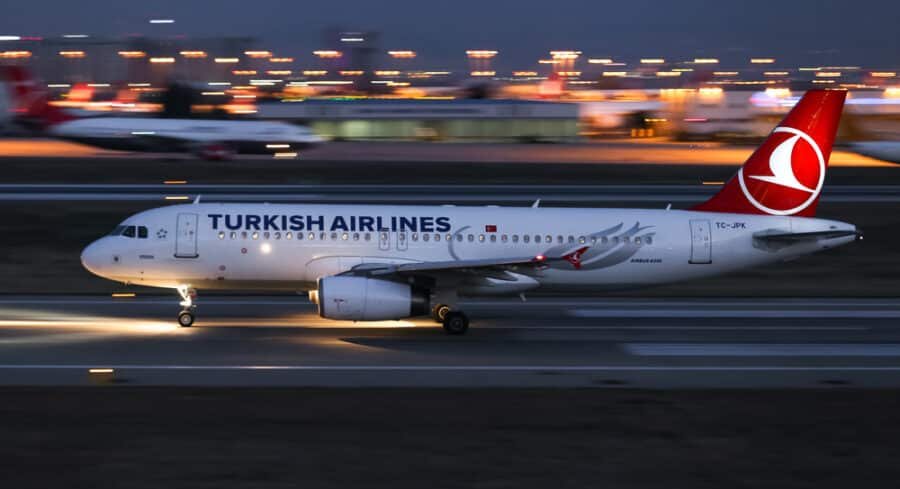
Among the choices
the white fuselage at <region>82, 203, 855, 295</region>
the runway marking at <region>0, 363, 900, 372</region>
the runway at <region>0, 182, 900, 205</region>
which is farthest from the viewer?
the runway at <region>0, 182, 900, 205</region>

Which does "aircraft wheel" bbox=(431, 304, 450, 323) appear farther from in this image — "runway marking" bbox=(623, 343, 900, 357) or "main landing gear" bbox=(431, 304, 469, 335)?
"runway marking" bbox=(623, 343, 900, 357)

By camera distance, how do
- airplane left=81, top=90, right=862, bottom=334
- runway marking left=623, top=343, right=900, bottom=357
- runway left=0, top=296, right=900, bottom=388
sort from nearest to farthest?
runway left=0, top=296, right=900, bottom=388 → runway marking left=623, top=343, right=900, bottom=357 → airplane left=81, top=90, right=862, bottom=334

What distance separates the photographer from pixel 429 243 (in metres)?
28.1

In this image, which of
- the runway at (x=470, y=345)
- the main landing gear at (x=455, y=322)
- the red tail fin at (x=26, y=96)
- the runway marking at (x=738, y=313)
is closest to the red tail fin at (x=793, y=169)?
the runway marking at (x=738, y=313)

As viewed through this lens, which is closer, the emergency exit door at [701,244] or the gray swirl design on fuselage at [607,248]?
the gray swirl design on fuselage at [607,248]

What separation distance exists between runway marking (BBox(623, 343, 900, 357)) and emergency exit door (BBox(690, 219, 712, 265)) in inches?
136

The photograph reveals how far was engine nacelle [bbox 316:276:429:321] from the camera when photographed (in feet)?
83.7

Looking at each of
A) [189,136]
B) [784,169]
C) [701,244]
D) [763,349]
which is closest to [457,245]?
[701,244]

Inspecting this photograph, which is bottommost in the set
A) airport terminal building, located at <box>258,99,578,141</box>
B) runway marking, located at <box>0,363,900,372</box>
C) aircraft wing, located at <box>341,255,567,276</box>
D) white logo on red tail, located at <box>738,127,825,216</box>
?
runway marking, located at <box>0,363,900,372</box>

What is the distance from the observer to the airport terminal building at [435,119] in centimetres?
13312

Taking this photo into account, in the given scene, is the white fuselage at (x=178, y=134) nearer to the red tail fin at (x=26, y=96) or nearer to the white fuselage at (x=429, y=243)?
the red tail fin at (x=26, y=96)

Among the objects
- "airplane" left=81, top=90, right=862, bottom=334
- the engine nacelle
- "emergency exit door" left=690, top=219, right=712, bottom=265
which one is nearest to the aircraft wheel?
"airplane" left=81, top=90, right=862, bottom=334

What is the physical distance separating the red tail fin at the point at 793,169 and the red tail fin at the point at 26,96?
320 feet

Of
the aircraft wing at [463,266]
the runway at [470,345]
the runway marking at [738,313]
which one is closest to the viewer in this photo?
the runway at [470,345]
